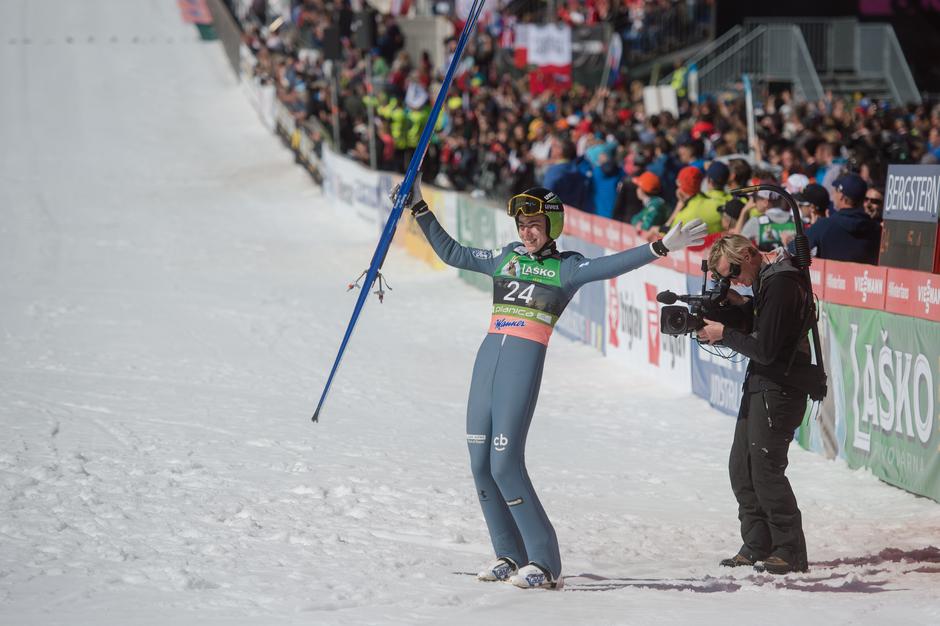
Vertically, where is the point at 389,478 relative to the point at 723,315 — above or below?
below

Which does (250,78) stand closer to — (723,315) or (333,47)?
(333,47)

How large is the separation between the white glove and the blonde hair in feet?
1.59

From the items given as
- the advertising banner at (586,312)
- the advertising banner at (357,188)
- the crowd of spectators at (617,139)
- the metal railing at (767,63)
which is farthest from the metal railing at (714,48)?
the advertising banner at (586,312)

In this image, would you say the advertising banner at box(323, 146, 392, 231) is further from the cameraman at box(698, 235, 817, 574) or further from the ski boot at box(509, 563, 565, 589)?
the ski boot at box(509, 563, 565, 589)

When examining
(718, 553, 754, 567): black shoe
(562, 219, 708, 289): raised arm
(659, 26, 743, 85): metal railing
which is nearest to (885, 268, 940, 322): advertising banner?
(718, 553, 754, 567): black shoe

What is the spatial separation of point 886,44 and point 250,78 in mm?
19243

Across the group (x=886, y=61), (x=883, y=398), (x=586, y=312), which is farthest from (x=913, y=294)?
(x=886, y=61)

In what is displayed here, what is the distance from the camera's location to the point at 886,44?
1040 inches

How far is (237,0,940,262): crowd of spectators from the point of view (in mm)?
11828

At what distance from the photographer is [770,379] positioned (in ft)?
22.4

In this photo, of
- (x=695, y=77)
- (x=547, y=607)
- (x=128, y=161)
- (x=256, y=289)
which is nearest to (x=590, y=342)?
(x=256, y=289)

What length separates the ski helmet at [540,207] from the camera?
261 inches

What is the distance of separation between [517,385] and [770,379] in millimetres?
1332

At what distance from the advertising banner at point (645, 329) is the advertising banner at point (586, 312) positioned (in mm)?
275
